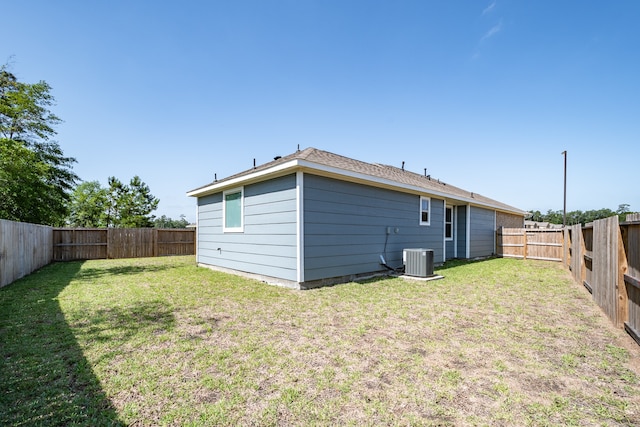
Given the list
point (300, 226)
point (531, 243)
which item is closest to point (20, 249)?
point (300, 226)

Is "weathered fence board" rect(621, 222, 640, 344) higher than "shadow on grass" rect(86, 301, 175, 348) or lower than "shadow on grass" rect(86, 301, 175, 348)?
higher

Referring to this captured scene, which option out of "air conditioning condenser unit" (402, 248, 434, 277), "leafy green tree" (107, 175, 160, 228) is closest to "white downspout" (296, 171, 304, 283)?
"air conditioning condenser unit" (402, 248, 434, 277)

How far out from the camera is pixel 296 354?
3.02 m

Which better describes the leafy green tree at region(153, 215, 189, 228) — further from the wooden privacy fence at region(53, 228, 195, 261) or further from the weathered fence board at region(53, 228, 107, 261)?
the weathered fence board at region(53, 228, 107, 261)

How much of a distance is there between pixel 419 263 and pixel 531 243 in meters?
9.07

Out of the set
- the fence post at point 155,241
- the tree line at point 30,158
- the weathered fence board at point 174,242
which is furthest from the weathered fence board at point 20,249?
the weathered fence board at point 174,242

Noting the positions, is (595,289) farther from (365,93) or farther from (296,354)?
(365,93)

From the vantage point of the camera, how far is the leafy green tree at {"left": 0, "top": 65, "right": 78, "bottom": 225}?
12.0 meters

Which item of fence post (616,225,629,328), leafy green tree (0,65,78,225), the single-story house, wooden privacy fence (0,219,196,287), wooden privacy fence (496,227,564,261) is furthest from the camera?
wooden privacy fence (496,227,564,261)

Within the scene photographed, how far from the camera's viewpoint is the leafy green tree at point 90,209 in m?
30.7

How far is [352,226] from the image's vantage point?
24.2 ft

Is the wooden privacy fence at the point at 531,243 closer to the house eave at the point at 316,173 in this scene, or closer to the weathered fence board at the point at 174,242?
the house eave at the point at 316,173

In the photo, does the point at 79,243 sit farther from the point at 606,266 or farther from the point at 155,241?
the point at 606,266

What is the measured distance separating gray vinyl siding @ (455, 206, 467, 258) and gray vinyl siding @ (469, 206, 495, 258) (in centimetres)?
44
